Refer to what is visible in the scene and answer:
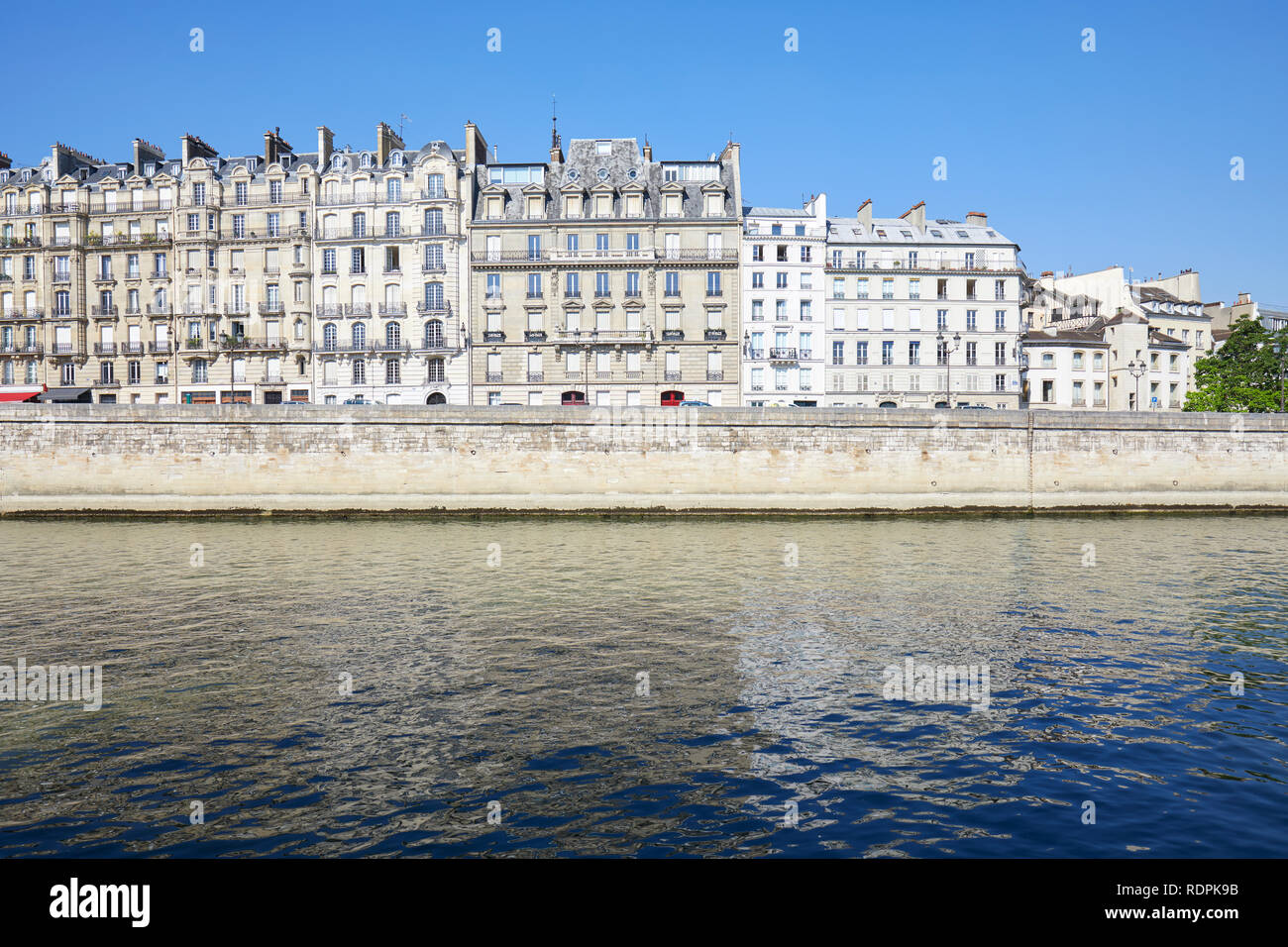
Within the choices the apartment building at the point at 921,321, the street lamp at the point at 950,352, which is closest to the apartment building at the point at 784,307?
the apartment building at the point at 921,321

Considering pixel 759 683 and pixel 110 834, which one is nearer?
pixel 110 834

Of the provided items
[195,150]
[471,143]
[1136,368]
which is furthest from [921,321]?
[195,150]

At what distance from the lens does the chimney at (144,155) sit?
5550 centimetres

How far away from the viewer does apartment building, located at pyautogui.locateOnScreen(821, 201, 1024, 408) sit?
183 feet

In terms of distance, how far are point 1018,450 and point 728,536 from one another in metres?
15.5

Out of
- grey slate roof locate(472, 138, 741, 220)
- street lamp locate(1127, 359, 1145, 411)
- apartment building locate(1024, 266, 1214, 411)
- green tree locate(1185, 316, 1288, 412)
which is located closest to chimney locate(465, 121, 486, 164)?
grey slate roof locate(472, 138, 741, 220)

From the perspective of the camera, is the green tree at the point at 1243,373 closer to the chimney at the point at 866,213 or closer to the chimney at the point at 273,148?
→ the chimney at the point at 866,213

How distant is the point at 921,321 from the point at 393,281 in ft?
113

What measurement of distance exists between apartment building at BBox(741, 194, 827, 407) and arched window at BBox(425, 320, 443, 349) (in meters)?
19.1

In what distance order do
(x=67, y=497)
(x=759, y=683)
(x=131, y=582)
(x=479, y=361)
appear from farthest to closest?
(x=479, y=361)
(x=67, y=497)
(x=131, y=582)
(x=759, y=683)

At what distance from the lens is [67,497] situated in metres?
34.8
